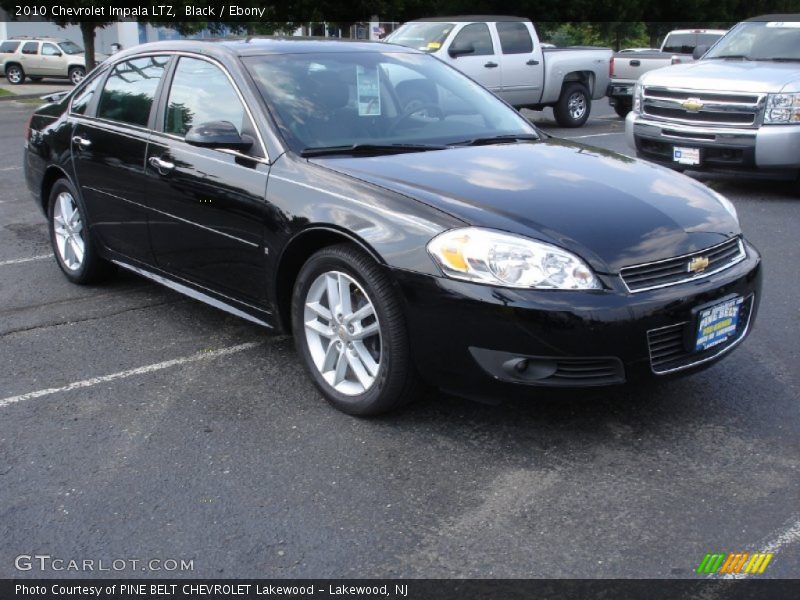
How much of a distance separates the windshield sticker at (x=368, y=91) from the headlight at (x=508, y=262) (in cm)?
138

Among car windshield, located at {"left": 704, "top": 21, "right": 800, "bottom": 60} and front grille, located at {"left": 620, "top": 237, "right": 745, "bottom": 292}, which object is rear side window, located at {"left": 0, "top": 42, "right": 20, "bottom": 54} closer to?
car windshield, located at {"left": 704, "top": 21, "right": 800, "bottom": 60}

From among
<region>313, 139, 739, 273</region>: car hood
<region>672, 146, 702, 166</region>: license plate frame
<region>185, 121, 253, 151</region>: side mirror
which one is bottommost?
<region>672, 146, 702, 166</region>: license plate frame

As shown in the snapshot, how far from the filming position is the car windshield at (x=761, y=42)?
9875 mm

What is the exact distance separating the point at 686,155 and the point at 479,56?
6673 millimetres

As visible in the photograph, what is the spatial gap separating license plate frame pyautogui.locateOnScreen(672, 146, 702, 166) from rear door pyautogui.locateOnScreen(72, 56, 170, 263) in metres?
5.83

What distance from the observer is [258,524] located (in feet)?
10.8

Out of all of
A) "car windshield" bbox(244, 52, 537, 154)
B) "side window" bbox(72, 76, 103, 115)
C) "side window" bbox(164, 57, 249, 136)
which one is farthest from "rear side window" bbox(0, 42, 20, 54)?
"car windshield" bbox(244, 52, 537, 154)

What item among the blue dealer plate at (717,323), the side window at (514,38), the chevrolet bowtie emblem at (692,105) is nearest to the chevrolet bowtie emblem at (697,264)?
the blue dealer plate at (717,323)

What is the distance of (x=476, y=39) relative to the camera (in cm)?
1532

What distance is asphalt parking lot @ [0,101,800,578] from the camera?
3121 mm

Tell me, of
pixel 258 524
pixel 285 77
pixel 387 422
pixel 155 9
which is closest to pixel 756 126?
pixel 285 77

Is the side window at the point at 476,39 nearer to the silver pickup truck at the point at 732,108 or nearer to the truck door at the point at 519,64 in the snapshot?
the truck door at the point at 519,64

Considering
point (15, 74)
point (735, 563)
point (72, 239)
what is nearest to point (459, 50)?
point (72, 239)

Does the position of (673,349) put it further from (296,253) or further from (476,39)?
(476,39)
